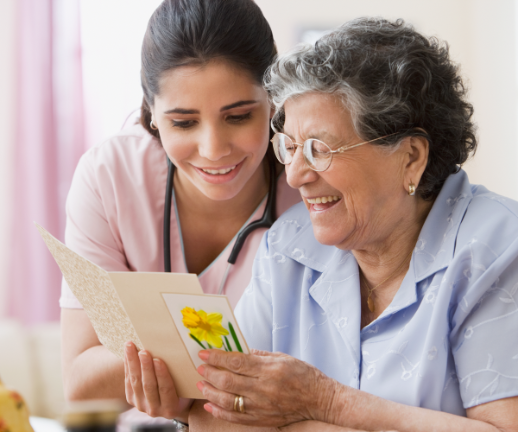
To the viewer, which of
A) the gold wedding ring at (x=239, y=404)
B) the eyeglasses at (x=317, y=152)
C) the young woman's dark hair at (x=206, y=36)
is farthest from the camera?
the young woman's dark hair at (x=206, y=36)

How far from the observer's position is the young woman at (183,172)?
1438 mm

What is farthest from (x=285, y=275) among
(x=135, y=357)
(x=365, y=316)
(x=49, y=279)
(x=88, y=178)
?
(x=49, y=279)

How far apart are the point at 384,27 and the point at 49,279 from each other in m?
2.73

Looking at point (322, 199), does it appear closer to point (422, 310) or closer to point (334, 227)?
point (334, 227)

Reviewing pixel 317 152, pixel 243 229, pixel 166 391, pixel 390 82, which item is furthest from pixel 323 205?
pixel 166 391

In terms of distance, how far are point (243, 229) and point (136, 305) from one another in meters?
0.68

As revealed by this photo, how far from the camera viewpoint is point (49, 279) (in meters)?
3.39

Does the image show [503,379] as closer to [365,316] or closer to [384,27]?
[365,316]

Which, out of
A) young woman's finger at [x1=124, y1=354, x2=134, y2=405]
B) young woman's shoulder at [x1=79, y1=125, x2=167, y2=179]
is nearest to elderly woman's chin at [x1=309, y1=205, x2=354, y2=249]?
young woman's finger at [x1=124, y1=354, x2=134, y2=405]

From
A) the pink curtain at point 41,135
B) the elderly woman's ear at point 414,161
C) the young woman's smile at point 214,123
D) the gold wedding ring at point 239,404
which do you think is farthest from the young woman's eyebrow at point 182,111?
the pink curtain at point 41,135

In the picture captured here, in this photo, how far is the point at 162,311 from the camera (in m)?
1.06

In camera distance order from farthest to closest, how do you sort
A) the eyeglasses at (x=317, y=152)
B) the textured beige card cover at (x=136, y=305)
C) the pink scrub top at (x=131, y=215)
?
the pink scrub top at (x=131, y=215)
the eyeglasses at (x=317, y=152)
the textured beige card cover at (x=136, y=305)

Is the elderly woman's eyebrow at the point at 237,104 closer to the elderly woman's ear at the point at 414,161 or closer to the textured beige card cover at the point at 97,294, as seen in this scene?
the elderly woman's ear at the point at 414,161

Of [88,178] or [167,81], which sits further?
[88,178]
